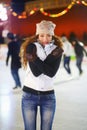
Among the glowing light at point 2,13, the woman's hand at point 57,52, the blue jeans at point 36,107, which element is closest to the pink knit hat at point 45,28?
the woman's hand at point 57,52

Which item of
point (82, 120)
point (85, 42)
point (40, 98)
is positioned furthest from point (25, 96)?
point (85, 42)

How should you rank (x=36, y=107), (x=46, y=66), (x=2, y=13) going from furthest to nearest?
(x=2, y=13)
(x=36, y=107)
(x=46, y=66)

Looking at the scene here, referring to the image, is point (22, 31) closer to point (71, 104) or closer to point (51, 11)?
point (51, 11)

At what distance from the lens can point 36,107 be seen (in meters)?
2.54

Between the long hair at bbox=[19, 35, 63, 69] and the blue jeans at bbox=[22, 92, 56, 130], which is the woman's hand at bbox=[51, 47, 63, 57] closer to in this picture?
the long hair at bbox=[19, 35, 63, 69]

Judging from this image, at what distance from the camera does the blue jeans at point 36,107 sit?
2.49m

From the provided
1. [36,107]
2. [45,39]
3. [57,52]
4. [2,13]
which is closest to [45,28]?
[45,39]

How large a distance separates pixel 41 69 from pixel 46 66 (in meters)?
0.04

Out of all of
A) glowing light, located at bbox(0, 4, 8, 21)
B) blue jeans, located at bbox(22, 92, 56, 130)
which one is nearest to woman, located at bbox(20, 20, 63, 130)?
blue jeans, located at bbox(22, 92, 56, 130)

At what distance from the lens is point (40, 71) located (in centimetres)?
244

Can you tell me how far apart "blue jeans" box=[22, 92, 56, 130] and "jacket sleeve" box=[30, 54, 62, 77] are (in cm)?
17

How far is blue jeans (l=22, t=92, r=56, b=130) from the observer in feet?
8.18

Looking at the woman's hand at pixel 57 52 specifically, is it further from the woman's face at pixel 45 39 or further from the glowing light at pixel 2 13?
the glowing light at pixel 2 13

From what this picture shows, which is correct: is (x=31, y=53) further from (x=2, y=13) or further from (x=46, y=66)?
(x=2, y=13)
